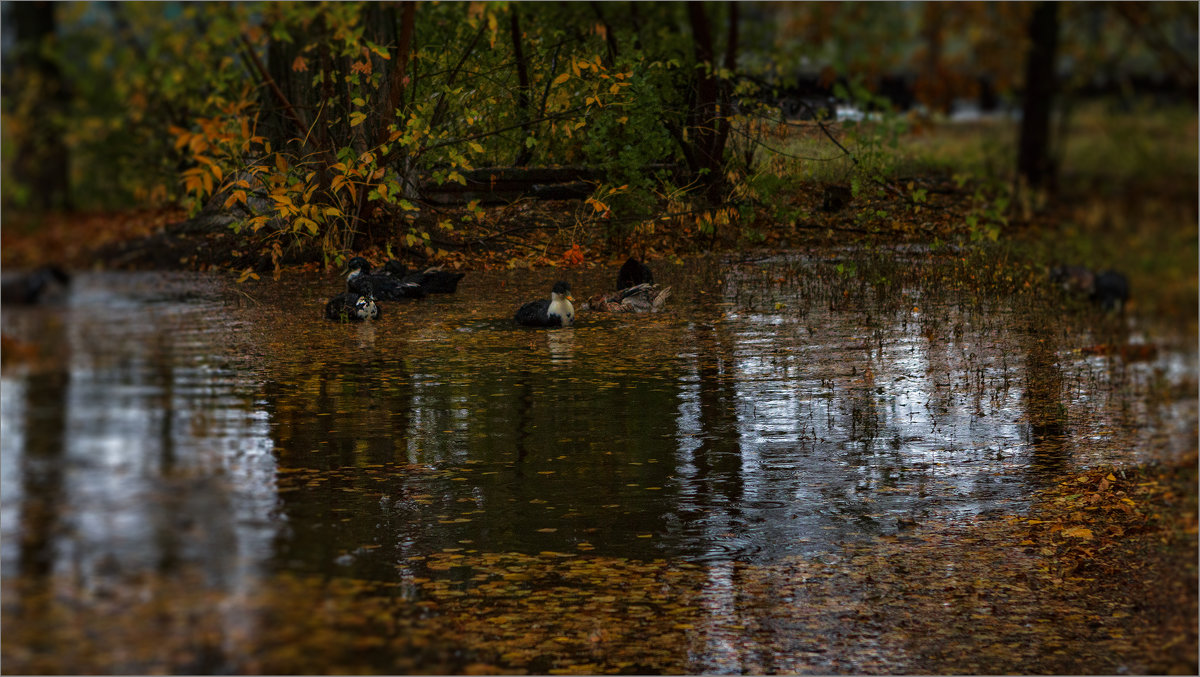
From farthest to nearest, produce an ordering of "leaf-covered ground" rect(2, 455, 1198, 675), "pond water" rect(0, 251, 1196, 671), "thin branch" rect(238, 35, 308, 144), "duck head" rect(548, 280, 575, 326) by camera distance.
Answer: "duck head" rect(548, 280, 575, 326)
"thin branch" rect(238, 35, 308, 144)
"pond water" rect(0, 251, 1196, 671)
"leaf-covered ground" rect(2, 455, 1198, 675)

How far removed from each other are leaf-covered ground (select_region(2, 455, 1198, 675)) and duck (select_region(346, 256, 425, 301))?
1.52 m

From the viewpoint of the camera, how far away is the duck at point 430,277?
5328 millimetres

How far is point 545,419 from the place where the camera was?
518 centimetres

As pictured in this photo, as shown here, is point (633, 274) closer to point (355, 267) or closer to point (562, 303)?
point (562, 303)

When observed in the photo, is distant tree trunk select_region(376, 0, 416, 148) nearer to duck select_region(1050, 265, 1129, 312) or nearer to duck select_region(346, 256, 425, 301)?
duck select_region(346, 256, 425, 301)

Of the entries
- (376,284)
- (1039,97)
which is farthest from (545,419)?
(1039,97)

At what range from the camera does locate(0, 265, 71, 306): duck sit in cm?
452

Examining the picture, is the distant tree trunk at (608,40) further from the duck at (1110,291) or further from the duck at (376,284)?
the duck at (1110,291)

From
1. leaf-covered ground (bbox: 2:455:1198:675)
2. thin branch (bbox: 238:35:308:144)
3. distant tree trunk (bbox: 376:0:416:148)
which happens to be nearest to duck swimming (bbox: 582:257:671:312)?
distant tree trunk (bbox: 376:0:416:148)

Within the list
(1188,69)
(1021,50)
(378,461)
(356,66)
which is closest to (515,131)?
(356,66)

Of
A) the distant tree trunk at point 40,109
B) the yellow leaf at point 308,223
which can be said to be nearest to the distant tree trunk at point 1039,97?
the yellow leaf at point 308,223

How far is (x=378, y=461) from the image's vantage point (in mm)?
4777

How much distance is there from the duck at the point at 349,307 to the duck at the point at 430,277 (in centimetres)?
15

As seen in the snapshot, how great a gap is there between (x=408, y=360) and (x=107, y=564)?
6.38ft
